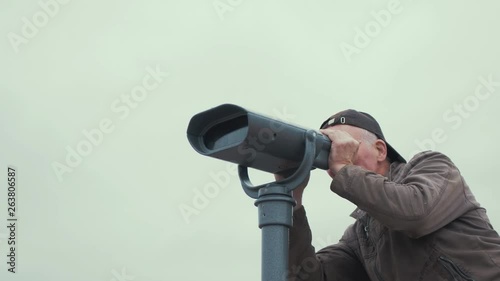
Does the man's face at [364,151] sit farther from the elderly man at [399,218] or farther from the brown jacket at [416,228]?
the brown jacket at [416,228]

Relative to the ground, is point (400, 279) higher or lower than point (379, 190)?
lower

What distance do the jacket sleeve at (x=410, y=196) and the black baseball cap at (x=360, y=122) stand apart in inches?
19.9

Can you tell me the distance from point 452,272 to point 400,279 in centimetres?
27

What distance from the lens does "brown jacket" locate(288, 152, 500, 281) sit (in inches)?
117

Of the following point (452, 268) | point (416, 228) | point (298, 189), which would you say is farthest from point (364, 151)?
point (452, 268)

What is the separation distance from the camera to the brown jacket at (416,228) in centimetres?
297

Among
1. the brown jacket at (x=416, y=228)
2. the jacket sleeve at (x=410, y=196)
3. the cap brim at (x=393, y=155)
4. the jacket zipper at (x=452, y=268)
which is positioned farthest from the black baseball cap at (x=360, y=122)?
the jacket zipper at (x=452, y=268)

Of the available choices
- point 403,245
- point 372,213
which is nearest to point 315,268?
point 403,245

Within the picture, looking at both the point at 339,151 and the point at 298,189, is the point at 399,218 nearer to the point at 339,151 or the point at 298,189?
the point at 339,151

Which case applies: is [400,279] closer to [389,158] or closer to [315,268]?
[315,268]

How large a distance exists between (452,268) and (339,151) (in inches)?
28.5

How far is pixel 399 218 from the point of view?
2.95 m

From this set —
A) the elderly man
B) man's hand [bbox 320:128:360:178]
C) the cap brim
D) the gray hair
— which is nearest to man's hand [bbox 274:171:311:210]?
the elderly man

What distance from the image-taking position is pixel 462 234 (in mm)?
3172
